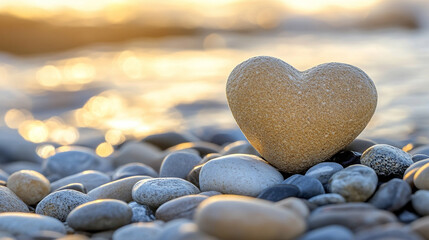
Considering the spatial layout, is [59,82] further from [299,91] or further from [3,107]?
[299,91]

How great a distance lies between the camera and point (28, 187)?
344cm

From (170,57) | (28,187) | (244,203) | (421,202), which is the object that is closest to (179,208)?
(244,203)

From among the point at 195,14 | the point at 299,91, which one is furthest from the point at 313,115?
the point at 195,14

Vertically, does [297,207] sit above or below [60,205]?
above

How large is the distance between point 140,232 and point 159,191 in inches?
25.1

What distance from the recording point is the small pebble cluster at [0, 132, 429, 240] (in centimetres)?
188

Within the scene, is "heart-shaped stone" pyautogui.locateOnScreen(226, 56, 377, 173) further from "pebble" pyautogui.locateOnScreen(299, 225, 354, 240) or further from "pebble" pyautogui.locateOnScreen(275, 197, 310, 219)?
"pebble" pyautogui.locateOnScreen(299, 225, 354, 240)

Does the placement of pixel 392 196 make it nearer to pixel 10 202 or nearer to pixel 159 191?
pixel 159 191

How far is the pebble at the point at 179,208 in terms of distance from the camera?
2543 mm

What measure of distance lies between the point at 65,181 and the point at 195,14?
18630mm

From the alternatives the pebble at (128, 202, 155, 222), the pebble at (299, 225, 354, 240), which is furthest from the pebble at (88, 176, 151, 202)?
the pebble at (299, 225, 354, 240)

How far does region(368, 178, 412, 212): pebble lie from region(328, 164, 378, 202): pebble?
4 centimetres

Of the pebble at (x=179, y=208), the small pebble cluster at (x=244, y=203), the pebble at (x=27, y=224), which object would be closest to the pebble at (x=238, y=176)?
the small pebble cluster at (x=244, y=203)

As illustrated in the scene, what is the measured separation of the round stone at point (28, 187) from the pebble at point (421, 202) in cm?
223
